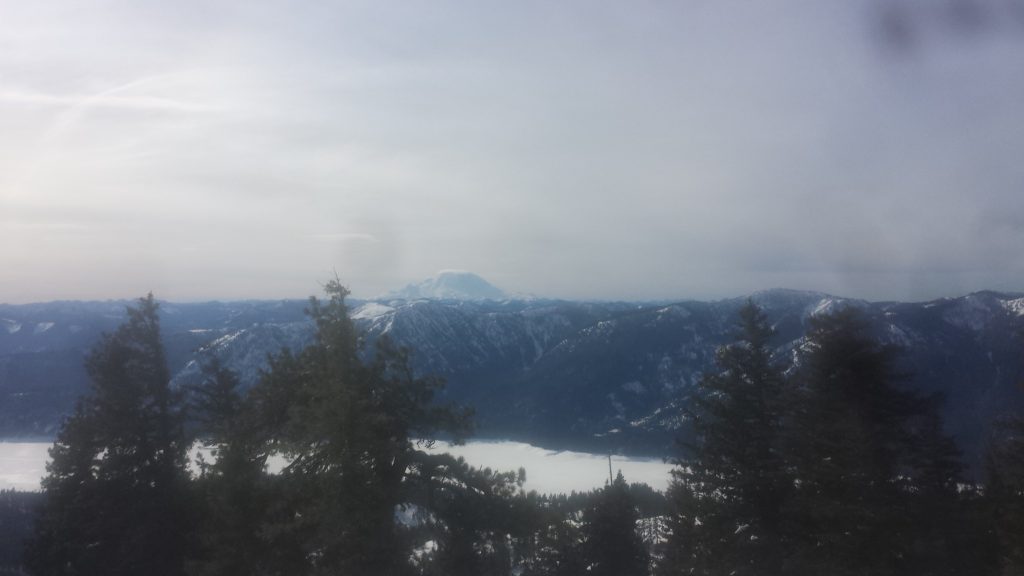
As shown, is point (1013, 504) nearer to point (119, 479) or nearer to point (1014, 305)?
point (119, 479)

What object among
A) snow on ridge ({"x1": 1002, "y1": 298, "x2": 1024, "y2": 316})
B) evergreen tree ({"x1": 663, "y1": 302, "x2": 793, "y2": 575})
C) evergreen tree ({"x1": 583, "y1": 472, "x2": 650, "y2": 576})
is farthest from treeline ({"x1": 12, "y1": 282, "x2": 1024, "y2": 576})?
snow on ridge ({"x1": 1002, "y1": 298, "x2": 1024, "y2": 316})

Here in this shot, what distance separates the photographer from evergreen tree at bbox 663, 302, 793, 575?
18.9 meters

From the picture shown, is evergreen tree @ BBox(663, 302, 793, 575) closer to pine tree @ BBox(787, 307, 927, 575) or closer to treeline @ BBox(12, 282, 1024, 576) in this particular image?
treeline @ BBox(12, 282, 1024, 576)

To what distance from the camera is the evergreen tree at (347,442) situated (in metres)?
15.1

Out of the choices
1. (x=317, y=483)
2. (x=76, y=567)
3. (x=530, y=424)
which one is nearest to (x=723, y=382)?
(x=317, y=483)

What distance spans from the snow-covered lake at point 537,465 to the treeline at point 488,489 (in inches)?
2563

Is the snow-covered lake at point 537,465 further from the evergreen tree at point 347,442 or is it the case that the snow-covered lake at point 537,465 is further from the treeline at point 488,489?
the evergreen tree at point 347,442

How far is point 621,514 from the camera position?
1208 inches

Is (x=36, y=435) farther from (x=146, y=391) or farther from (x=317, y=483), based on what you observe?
(x=317, y=483)

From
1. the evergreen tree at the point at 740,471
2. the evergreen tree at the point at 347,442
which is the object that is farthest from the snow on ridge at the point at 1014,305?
the evergreen tree at the point at 347,442

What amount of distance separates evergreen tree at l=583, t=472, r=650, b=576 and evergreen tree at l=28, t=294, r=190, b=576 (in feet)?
56.1

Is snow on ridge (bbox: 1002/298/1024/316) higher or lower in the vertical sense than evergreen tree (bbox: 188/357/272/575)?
higher

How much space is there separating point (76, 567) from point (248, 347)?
583 feet

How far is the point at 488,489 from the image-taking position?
18.0 m
